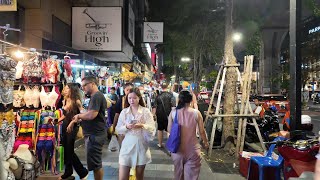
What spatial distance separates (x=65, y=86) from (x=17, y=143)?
1.52m

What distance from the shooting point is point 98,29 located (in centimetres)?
1185

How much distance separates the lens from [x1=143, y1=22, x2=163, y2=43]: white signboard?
700 inches

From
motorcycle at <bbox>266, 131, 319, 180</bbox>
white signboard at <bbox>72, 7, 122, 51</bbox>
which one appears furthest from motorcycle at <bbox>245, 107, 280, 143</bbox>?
white signboard at <bbox>72, 7, 122, 51</bbox>

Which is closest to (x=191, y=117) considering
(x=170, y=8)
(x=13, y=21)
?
(x=13, y=21)

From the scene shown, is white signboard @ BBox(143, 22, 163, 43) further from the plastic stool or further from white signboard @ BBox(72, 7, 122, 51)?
the plastic stool

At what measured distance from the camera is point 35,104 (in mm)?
6664

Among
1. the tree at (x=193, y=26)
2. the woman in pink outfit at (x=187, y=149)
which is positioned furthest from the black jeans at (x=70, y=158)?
the tree at (x=193, y=26)

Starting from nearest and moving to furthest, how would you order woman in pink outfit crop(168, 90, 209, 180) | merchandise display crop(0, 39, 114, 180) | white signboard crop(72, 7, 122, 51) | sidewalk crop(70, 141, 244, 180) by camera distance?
woman in pink outfit crop(168, 90, 209, 180)
merchandise display crop(0, 39, 114, 180)
sidewalk crop(70, 141, 244, 180)
white signboard crop(72, 7, 122, 51)

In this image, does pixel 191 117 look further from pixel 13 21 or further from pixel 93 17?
pixel 93 17

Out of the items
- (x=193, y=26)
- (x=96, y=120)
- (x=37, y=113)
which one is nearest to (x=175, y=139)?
(x=96, y=120)

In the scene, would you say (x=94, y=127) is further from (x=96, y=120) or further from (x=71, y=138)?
(x=71, y=138)

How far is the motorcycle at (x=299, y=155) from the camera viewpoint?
4.68 m

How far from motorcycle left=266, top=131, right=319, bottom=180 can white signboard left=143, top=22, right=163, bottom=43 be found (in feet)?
43.5

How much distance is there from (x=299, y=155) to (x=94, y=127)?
128 inches
